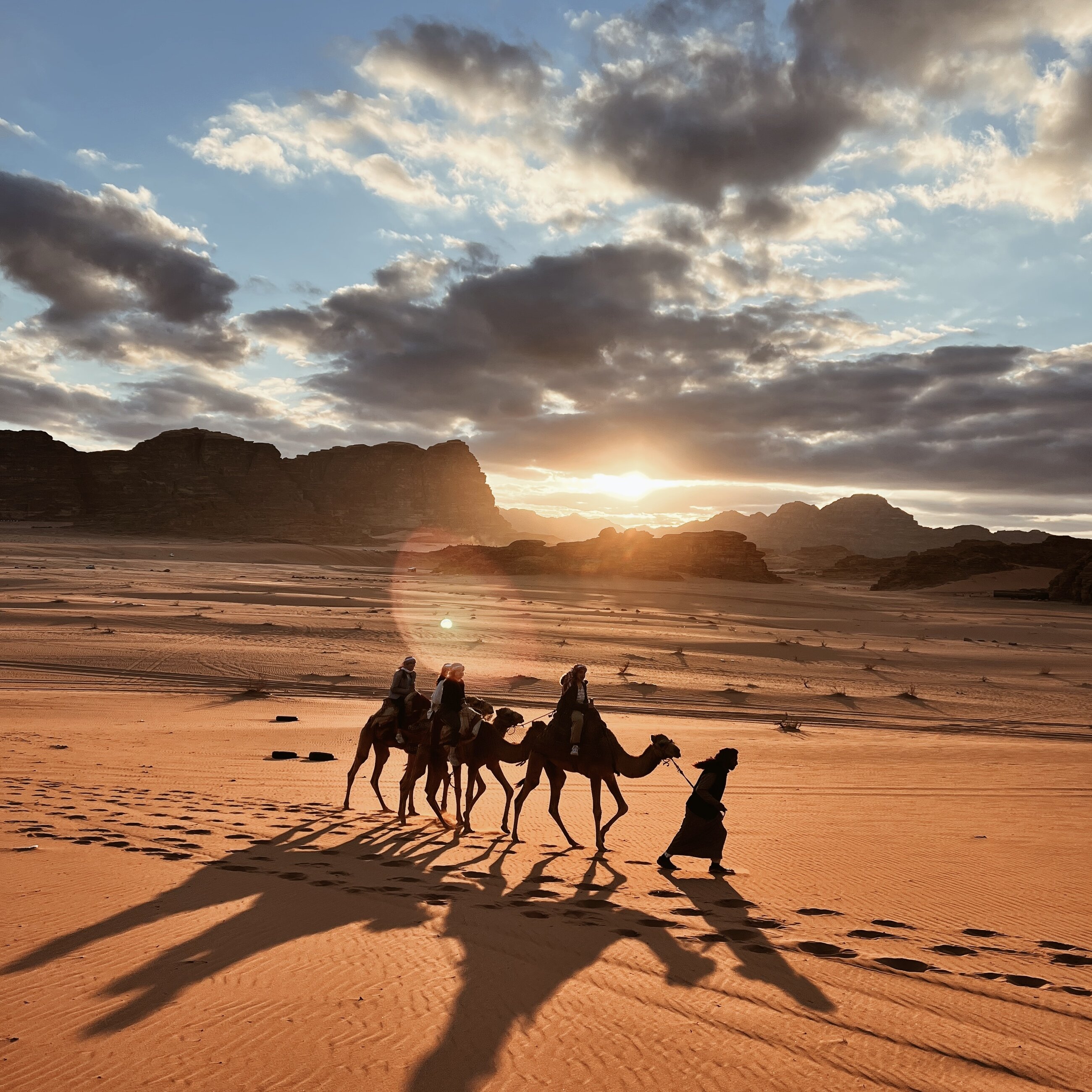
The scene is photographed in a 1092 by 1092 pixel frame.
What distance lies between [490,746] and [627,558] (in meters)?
76.1

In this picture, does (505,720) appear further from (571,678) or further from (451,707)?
(571,678)

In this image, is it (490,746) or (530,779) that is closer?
(530,779)

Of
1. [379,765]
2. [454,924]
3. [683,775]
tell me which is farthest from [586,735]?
[379,765]

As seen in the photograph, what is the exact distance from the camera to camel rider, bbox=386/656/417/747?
10.3 metres

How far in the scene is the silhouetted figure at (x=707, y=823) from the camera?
8.12 metres

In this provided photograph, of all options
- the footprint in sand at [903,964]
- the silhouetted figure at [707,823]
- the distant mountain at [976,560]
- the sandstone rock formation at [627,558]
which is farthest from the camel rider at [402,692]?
the distant mountain at [976,560]

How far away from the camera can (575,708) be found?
8.95 m

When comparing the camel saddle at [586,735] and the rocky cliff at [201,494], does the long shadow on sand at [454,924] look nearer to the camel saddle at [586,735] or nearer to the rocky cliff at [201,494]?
the camel saddle at [586,735]

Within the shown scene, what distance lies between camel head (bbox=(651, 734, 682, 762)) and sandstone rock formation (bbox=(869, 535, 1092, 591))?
80.3 m

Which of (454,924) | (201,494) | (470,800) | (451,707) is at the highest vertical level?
(201,494)

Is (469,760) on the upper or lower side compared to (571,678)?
lower

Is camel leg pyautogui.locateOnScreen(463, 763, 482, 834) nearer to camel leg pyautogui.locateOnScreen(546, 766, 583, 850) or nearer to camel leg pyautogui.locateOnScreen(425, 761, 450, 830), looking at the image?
camel leg pyautogui.locateOnScreen(425, 761, 450, 830)

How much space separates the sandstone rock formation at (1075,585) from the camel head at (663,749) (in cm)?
6956

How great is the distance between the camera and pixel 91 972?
4.82m
